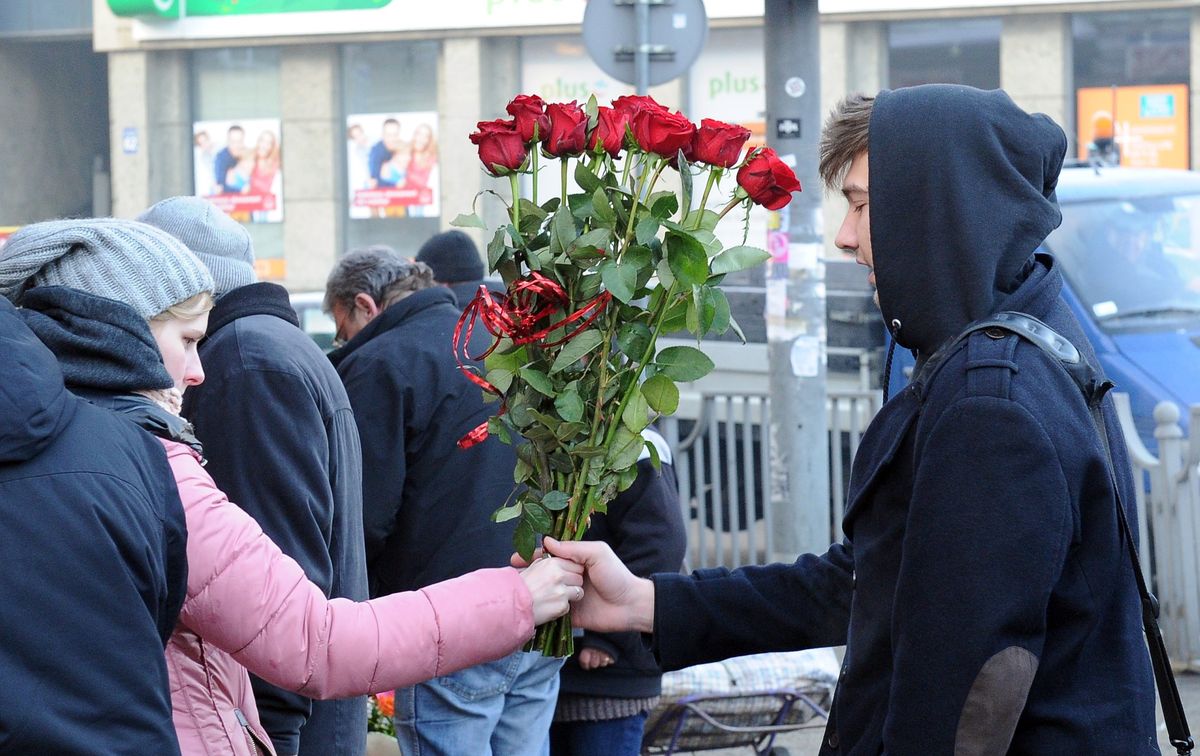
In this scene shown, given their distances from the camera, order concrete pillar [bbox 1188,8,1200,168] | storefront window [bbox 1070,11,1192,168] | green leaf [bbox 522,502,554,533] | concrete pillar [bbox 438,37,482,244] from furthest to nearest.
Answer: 1. concrete pillar [bbox 438,37,482,244]
2. storefront window [bbox 1070,11,1192,168]
3. concrete pillar [bbox 1188,8,1200,168]
4. green leaf [bbox 522,502,554,533]

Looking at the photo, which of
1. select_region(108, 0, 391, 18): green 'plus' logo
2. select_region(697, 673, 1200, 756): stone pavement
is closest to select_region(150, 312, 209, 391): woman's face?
select_region(697, 673, 1200, 756): stone pavement

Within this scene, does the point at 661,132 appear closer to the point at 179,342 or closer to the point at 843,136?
the point at 843,136

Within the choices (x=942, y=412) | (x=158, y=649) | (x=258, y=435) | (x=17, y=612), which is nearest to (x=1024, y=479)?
(x=942, y=412)

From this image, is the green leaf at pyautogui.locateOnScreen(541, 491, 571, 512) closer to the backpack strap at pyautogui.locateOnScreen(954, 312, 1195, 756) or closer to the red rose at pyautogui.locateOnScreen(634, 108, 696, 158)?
the red rose at pyautogui.locateOnScreen(634, 108, 696, 158)

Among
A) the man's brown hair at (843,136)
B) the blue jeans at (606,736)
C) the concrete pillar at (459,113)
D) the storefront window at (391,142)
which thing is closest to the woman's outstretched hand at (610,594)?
the man's brown hair at (843,136)

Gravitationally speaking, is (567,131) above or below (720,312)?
above

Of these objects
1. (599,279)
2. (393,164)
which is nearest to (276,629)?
(599,279)

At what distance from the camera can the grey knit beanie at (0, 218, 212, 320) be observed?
223 centimetres

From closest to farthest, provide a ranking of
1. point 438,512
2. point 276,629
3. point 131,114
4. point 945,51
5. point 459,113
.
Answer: point 276,629 → point 438,512 → point 945,51 → point 459,113 → point 131,114

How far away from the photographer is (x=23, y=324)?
1835 mm

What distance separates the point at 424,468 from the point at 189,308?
4.97 feet

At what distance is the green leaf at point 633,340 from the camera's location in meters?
2.47

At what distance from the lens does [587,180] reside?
8.14ft

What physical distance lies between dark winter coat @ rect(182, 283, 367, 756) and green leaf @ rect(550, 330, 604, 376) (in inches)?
33.6
